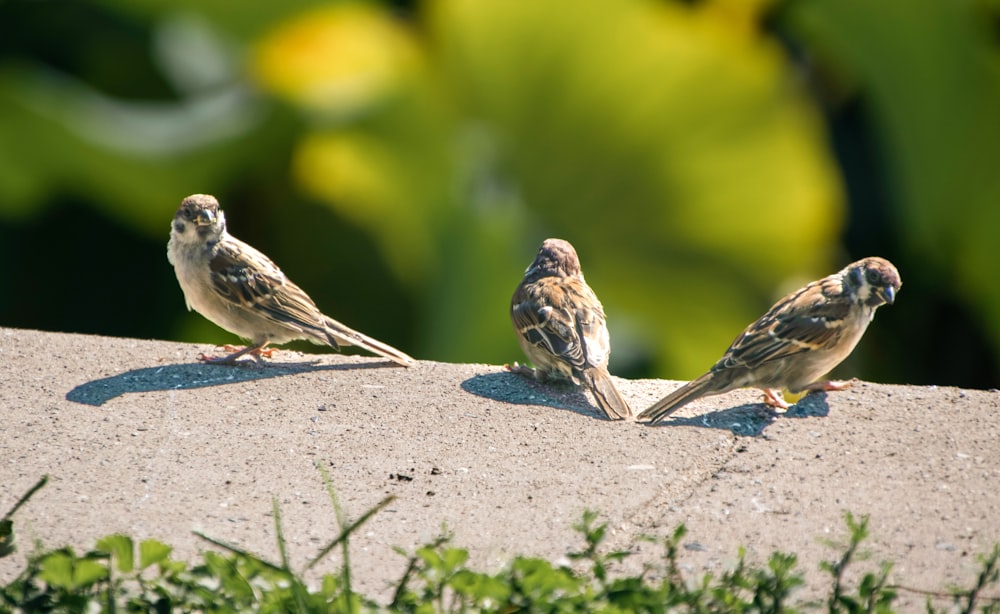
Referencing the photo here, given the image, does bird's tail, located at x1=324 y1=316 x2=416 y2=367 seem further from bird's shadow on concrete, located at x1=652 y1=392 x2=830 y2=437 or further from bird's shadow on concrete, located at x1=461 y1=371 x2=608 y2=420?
bird's shadow on concrete, located at x1=652 y1=392 x2=830 y2=437

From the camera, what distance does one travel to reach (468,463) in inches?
184

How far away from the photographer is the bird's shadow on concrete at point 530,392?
5457mm

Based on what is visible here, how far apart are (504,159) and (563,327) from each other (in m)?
2.66

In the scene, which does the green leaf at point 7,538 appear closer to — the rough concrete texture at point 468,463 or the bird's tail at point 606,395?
the rough concrete texture at point 468,463

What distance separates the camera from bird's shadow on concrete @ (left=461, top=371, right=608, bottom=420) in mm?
5457

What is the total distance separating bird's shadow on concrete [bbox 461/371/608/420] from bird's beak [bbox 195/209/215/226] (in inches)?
59.2

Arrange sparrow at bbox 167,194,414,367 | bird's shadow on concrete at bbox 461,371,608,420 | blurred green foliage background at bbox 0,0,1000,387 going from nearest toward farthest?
bird's shadow on concrete at bbox 461,371,608,420 → sparrow at bbox 167,194,414,367 → blurred green foliage background at bbox 0,0,1000,387

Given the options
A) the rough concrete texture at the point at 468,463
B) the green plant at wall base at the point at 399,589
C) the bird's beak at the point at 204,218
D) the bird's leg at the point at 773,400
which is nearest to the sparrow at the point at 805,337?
the bird's leg at the point at 773,400

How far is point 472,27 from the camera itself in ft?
27.2

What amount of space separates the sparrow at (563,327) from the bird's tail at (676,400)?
9 cm

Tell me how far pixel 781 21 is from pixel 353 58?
8.87 ft

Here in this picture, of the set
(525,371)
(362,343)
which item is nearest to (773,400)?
(525,371)

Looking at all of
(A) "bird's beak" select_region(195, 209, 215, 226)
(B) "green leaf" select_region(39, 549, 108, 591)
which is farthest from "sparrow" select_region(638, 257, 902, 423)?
(B) "green leaf" select_region(39, 549, 108, 591)

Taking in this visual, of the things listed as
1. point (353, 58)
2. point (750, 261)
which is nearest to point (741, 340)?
point (750, 261)
